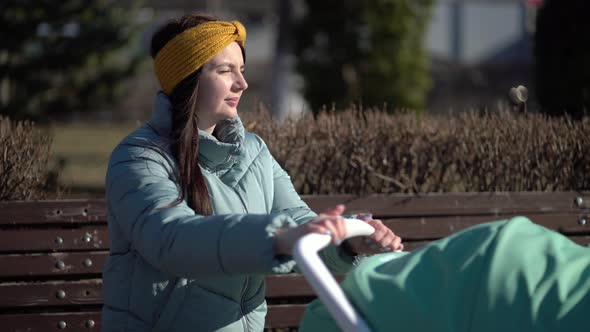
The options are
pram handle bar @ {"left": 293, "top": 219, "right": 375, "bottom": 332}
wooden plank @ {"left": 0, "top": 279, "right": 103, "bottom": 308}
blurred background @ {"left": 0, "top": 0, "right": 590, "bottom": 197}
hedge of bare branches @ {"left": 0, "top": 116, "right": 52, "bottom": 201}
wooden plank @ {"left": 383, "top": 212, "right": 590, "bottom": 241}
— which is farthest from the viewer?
blurred background @ {"left": 0, "top": 0, "right": 590, "bottom": 197}

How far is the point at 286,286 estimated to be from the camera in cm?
453

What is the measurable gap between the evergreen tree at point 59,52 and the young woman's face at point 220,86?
8.72m

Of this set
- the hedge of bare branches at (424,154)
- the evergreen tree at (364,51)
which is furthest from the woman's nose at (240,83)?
the evergreen tree at (364,51)

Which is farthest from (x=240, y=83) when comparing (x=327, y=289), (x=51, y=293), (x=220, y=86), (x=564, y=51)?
(x=564, y=51)

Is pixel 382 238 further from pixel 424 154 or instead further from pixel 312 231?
pixel 424 154

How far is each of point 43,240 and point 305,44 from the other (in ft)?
43.2

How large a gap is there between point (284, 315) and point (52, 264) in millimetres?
1067

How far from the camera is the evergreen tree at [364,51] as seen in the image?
1673 cm

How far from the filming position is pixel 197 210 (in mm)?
2900

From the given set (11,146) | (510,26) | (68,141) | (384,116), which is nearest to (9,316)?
(11,146)

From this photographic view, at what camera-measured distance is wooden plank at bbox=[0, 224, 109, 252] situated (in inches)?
169

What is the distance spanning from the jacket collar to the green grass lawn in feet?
6.79

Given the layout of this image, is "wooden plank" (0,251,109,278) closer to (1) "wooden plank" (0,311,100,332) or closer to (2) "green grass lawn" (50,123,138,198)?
(1) "wooden plank" (0,311,100,332)

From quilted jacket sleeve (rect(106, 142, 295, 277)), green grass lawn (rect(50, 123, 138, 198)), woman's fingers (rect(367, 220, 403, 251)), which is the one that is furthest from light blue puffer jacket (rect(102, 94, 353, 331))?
green grass lawn (rect(50, 123, 138, 198))
